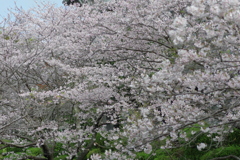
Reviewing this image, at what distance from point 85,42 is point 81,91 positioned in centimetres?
188

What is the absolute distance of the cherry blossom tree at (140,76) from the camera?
3.18 m

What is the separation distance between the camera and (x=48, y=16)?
10.5 meters

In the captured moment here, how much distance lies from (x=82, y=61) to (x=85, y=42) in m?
0.79

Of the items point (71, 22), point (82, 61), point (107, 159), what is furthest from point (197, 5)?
point (71, 22)

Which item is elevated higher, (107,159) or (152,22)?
(152,22)

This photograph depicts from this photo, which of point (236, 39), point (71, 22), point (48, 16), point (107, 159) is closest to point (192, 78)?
point (236, 39)

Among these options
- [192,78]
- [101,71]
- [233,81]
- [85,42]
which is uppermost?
[85,42]

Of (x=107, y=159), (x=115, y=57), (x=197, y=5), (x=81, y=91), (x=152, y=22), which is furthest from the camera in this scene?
(x=115, y=57)

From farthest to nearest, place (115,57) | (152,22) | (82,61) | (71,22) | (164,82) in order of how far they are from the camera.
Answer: (71,22), (82,61), (115,57), (152,22), (164,82)

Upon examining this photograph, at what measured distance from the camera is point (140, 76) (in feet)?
21.3

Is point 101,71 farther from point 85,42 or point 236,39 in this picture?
point 236,39

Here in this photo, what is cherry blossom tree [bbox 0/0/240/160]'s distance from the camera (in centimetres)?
318

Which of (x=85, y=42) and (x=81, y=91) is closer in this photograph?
(x=81, y=91)

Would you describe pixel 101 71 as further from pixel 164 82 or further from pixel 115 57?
pixel 164 82
